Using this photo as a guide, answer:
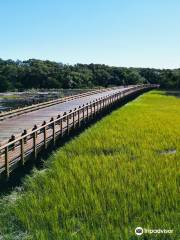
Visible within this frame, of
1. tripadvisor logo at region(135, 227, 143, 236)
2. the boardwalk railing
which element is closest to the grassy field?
Result: tripadvisor logo at region(135, 227, 143, 236)

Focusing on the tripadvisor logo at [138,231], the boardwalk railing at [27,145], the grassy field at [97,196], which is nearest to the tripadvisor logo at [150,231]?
the tripadvisor logo at [138,231]

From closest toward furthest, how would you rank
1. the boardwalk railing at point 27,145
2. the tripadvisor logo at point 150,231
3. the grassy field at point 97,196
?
1. the tripadvisor logo at point 150,231
2. the grassy field at point 97,196
3. the boardwalk railing at point 27,145

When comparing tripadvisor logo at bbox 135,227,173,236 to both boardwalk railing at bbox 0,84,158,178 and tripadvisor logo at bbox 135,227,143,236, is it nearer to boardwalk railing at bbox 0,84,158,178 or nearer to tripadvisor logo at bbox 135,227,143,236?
tripadvisor logo at bbox 135,227,143,236

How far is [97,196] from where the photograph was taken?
43.8 ft

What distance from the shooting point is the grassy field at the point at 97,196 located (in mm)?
10883

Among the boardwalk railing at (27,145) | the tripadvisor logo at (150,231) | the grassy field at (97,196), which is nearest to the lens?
the tripadvisor logo at (150,231)

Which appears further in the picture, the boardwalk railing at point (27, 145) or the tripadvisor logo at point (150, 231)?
the boardwalk railing at point (27, 145)

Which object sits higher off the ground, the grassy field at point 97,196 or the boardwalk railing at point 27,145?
the boardwalk railing at point 27,145

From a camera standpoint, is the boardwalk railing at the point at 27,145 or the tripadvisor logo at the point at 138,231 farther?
the boardwalk railing at the point at 27,145

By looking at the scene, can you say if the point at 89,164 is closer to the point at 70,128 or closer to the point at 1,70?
the point at 70,128

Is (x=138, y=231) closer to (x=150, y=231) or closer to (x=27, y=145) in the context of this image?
(x=150, y=231)

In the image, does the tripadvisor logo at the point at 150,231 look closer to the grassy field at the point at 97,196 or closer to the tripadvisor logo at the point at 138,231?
the tripadvisor logo at the point at 138,231

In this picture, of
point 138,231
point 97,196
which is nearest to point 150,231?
point 138,231

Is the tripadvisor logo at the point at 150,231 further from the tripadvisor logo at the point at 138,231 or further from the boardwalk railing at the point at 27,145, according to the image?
the boardwalk railing at the point at 27,145
